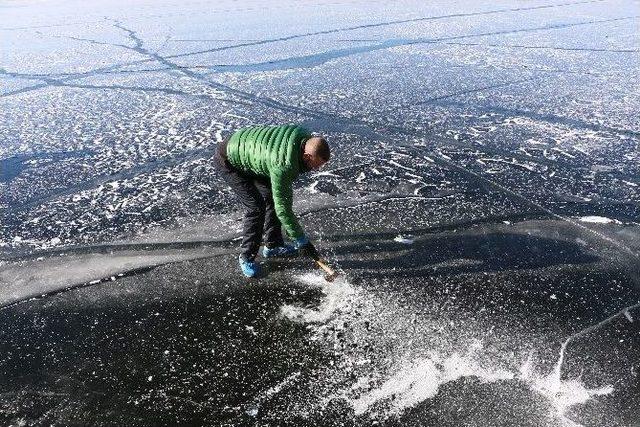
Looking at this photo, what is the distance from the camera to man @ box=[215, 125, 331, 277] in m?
2.73

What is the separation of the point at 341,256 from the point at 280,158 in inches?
39.0

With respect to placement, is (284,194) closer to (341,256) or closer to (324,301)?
(324,301)

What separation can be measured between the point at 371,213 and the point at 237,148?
1.39 metres

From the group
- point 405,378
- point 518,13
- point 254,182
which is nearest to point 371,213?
point 254,182

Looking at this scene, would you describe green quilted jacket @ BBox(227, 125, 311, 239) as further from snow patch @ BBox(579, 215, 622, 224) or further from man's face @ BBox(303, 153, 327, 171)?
snow patch @ BBox(579, 215, 622, 224)

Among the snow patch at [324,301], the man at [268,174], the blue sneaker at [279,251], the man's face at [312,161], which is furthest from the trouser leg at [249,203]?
the man's face at [312,161]

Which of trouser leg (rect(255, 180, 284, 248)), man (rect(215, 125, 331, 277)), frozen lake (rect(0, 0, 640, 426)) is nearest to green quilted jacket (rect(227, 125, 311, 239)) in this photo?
man (rect(215, 125, 331, 277))

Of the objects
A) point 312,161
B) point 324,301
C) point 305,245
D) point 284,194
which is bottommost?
point 324,301

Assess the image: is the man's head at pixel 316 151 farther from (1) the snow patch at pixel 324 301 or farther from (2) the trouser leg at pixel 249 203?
(1) the snow patch at pixel 324 301

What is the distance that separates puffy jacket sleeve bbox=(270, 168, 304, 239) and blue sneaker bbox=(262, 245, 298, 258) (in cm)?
65

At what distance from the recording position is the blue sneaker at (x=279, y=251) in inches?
136

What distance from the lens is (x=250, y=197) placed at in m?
3.15

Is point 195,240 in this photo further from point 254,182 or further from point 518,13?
point 518,13

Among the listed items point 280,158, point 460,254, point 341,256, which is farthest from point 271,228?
point 460,254
